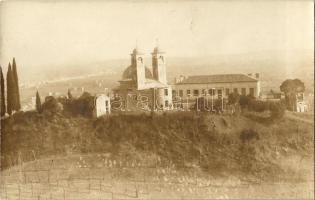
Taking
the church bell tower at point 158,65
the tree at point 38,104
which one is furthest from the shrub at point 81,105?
the church bell tower at point 158,65

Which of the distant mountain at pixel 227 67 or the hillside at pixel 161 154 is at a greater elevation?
the distant mountain at pixel 227 67

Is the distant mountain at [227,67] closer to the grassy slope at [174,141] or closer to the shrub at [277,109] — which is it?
the shrub at [277,109]

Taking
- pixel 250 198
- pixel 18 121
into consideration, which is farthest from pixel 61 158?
pixel 250 198

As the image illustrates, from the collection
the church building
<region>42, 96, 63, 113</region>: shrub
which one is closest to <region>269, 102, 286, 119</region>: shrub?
the church building

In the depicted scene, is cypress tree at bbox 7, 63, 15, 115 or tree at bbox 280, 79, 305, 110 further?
tree at bbox 280, 79, 305, 110

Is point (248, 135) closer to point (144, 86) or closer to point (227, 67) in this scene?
point (227, 67)

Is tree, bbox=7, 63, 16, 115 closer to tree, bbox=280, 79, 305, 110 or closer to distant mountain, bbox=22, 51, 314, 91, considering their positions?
distant mountain, bbox=22, 51, 314, 91

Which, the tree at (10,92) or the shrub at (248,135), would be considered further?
the shrub at (248,135)

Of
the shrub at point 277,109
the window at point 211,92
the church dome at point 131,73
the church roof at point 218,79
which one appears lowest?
the shrub at point 277,109

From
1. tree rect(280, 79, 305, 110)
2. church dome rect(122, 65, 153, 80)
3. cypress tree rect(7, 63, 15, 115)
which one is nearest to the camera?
cypress tree rect(7, 63, 15, 115)
